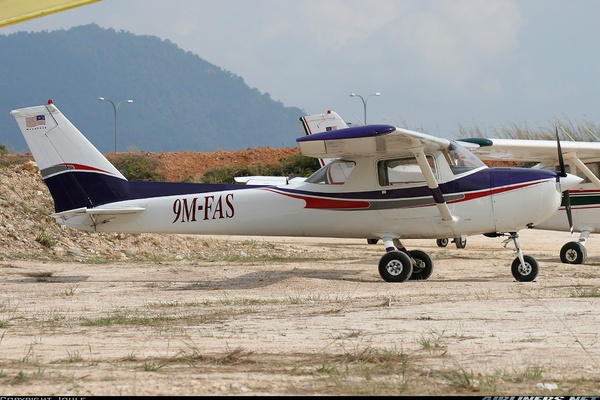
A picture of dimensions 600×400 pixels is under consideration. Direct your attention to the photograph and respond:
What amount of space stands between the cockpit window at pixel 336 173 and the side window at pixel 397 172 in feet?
1.56

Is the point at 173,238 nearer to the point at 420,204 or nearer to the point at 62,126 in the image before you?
the point at 62,126

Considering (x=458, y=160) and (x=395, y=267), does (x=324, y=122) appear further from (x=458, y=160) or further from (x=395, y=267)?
(x=395, y=267)

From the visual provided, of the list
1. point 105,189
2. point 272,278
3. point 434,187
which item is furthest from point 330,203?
point 105,189

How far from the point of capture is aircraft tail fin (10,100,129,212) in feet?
48.9

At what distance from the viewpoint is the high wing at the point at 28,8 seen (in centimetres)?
478

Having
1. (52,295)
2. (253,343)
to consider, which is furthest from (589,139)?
(253,343)

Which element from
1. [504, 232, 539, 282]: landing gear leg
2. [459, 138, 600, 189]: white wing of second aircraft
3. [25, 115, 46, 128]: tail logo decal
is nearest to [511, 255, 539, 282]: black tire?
[504, 232, 539, 282]: landing gear leg

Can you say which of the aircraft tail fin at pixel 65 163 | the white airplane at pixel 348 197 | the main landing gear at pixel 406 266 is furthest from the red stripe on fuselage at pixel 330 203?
the aircraft tail fin at pixel 65 163

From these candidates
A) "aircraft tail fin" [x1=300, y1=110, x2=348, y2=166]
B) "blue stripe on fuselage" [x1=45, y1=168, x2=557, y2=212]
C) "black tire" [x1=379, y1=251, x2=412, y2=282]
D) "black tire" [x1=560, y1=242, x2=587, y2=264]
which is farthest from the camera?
"aircraft tail fin" [x1=300, y1=110, x2=348, y2=166]

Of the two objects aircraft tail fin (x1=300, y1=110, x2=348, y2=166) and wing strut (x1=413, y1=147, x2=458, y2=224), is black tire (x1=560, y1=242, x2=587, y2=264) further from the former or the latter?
aircraft tail fin (x1=300, y1=110, x2=348, y2=166)

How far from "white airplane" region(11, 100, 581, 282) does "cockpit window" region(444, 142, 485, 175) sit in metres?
0.02

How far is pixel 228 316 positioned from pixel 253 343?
2.04 metres

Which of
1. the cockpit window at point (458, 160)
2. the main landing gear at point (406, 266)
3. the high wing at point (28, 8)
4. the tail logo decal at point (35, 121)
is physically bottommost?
the main landing gear at point (406, 266)

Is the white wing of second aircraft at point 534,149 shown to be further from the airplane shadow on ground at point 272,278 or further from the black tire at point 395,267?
the black tire at point 395,267
